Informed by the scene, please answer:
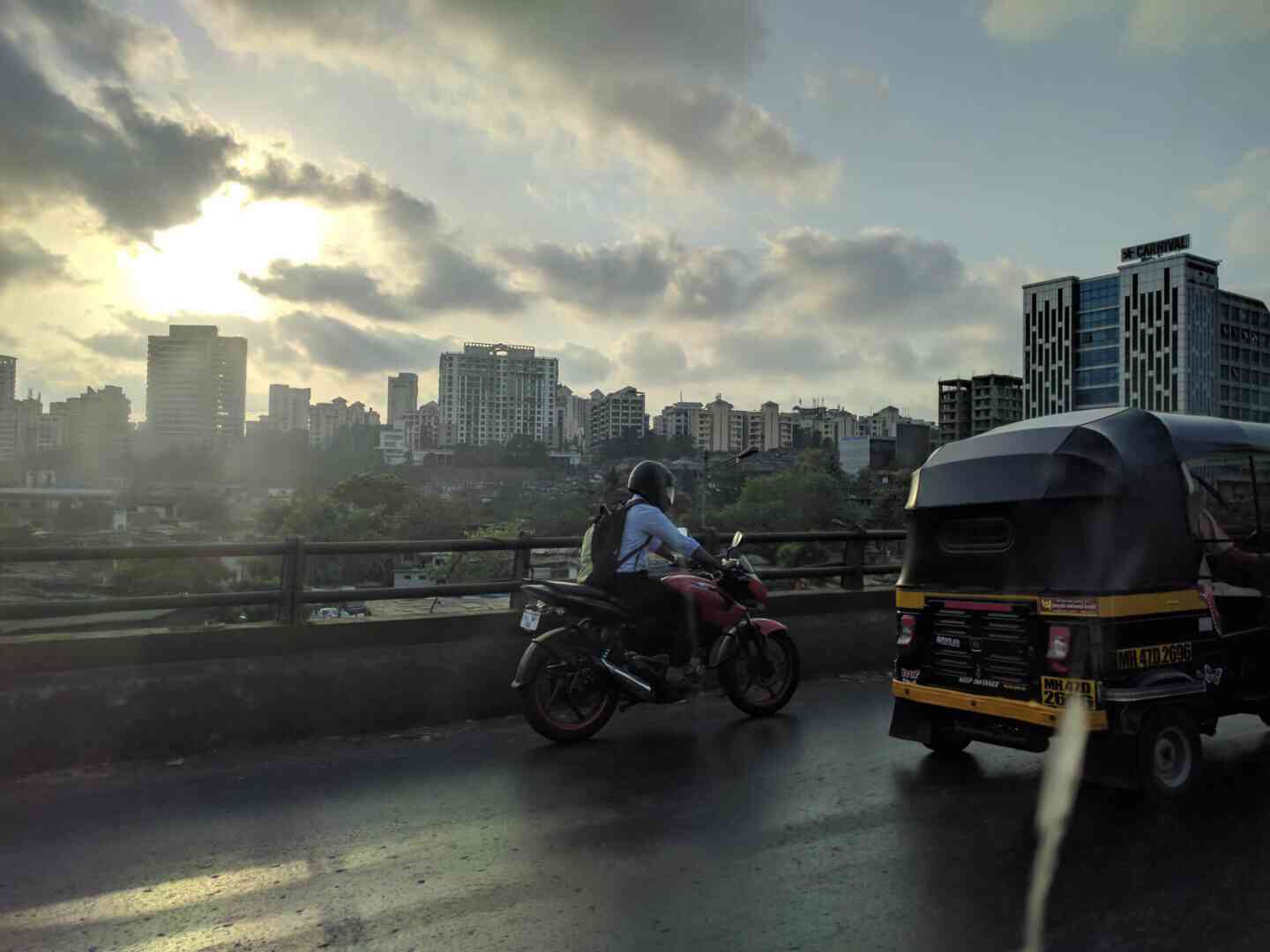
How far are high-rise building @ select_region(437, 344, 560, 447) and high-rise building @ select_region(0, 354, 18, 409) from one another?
98.7 ft

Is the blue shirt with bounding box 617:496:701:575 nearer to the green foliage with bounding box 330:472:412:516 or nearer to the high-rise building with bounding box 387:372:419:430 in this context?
the green foliage with bounding box 330:472:412:516

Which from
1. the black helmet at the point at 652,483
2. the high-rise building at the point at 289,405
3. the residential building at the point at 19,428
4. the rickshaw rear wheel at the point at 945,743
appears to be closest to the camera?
the rickshaw rear wheel at the point at 945,743

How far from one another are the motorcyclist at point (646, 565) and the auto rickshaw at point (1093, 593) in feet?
5.64

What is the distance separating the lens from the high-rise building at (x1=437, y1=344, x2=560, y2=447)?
48188mm

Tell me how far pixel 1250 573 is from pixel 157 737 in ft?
24.4

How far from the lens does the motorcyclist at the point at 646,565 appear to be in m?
6.90

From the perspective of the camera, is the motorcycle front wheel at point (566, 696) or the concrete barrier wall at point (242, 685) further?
the motorcycle front wheel at point (566, 696)

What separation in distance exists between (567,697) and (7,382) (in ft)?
49.9

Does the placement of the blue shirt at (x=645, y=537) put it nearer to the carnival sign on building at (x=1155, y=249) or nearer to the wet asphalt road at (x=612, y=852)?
the wet asphalt road at (x=612, y=852)

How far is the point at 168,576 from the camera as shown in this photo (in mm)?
6656

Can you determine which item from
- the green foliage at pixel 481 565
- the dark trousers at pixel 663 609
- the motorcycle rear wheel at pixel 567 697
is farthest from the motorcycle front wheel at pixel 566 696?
the green foliage at pixel 481 565

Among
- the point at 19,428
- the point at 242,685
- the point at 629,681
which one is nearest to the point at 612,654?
the point at 629,681

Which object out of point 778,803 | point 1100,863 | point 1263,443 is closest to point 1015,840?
point 1100,863

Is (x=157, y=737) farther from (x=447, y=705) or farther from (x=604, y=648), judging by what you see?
(x=604, y=648)
